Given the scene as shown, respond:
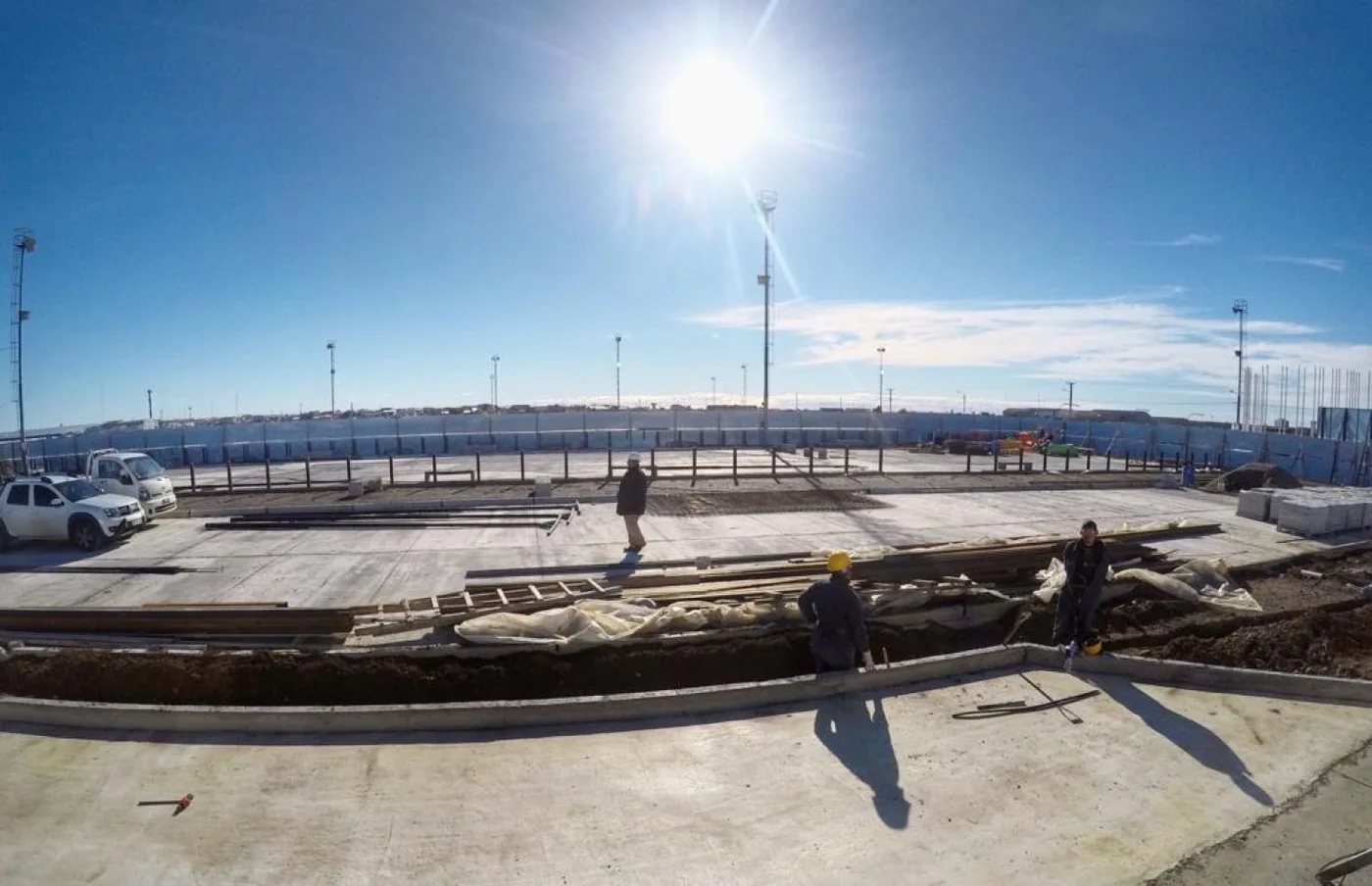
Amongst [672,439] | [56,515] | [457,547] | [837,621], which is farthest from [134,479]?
[672,439]

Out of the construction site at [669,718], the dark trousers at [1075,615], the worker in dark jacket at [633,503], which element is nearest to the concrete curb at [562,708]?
the construction site at [669,718]

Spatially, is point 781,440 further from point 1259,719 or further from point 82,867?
point 82,867

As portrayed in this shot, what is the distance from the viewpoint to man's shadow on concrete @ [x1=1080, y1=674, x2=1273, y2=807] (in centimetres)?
509

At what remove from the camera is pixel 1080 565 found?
7.50 metres

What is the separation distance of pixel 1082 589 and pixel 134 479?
752 inches

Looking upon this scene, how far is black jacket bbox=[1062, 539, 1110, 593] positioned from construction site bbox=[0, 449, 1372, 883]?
2.80ft

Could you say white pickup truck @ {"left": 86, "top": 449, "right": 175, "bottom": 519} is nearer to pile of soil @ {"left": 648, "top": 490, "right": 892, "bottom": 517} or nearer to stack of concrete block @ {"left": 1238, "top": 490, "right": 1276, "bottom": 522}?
pile of soil @ {"left": 648, "top": 490, "right": 892, "bottom": 517}

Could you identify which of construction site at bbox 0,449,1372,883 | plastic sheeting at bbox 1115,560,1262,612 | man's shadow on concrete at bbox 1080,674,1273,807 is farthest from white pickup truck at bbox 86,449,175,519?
plastic sheeting at bbox 1115,560,1262,612

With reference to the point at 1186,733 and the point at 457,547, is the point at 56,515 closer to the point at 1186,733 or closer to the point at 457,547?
the point at 457,547

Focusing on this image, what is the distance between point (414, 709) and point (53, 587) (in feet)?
31.9

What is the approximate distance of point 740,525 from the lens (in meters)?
16.0

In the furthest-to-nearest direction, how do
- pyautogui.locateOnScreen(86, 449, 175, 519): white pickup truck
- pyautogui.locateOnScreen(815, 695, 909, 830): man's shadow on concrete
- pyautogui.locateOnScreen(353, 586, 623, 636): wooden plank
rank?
pyautogui.locateOnScreen(86, 449, 175, 519): white pickup truck, pyautogui.locateOnScreen(353, 586, 623, 636): wooden plank, pyautogui.locateOnScreen(815, 695, 909, 830): man's shadow on concrete

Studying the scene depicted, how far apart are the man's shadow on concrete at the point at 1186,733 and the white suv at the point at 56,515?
16.3 meters

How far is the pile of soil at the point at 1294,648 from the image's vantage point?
25.7 ft
